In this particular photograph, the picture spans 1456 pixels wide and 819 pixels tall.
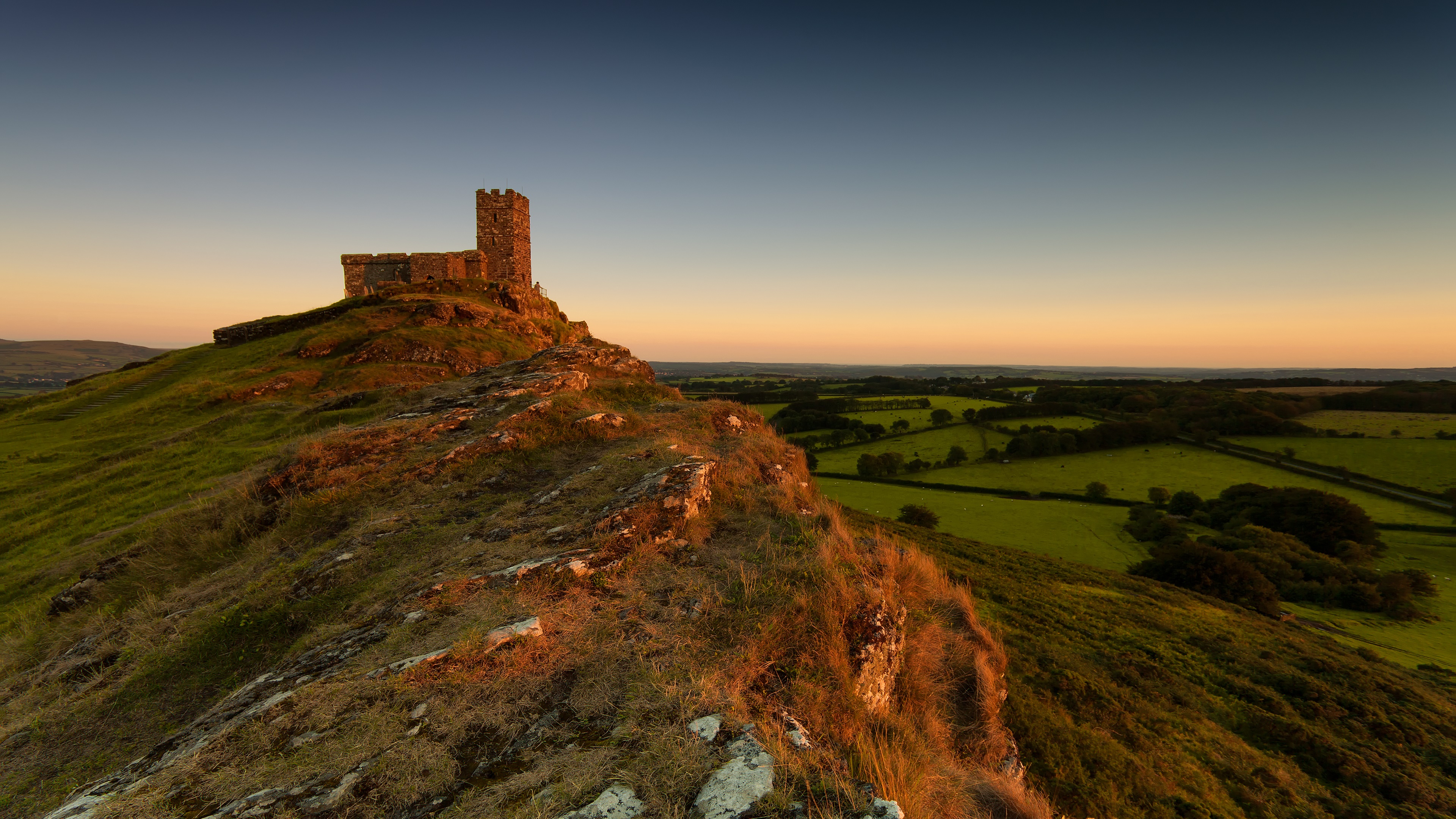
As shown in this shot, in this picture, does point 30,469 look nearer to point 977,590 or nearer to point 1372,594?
point 977,590

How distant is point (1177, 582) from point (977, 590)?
2686 centimetres

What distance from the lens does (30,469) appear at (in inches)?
596

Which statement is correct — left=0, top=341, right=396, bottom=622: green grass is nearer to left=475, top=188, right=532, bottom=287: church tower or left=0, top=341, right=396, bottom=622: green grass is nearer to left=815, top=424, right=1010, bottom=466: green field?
left=475, top=188, right=532, bottom=287: church tower

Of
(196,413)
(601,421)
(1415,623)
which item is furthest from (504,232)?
(1415,623)

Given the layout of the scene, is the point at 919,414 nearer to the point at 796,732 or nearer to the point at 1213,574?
the point at 1213,574

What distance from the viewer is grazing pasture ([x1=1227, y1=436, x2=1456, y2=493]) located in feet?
179

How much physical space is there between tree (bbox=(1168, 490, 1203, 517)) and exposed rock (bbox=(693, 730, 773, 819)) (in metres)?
71.0

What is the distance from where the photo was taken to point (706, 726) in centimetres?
329

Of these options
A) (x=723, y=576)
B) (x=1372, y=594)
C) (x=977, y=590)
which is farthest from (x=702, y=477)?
(x=1372, y=594)

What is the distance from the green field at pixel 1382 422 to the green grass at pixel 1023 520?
52949 mm

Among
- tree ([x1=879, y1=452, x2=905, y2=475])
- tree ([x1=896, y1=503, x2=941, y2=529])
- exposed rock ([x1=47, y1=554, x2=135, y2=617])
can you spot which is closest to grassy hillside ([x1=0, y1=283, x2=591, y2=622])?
exposed rock ([x1=47, y1=554, x2=135, y2=617])

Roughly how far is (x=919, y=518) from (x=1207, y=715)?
114ft

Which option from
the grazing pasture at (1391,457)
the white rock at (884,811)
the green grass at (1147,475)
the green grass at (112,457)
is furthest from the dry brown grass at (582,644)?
the grazing pasture at (1391,457)

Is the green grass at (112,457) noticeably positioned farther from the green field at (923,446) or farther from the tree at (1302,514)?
the tree at (1302,514)
